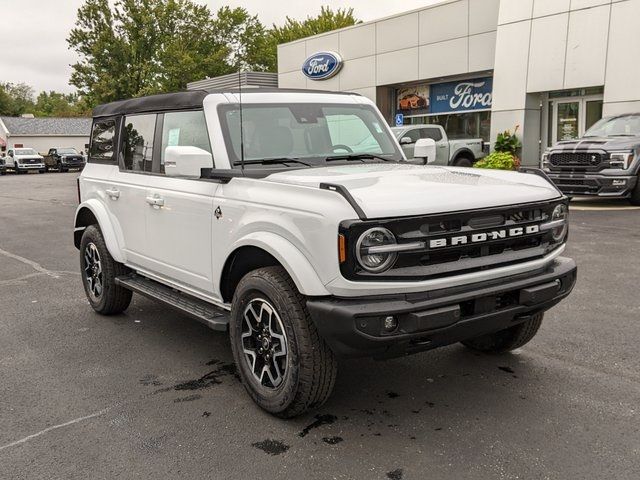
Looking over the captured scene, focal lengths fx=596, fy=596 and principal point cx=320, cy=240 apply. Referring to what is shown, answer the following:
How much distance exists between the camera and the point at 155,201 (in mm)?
4551

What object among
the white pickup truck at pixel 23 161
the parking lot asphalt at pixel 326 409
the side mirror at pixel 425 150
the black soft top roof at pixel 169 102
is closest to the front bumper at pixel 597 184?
the parking lot asphalt at pixel 326 409

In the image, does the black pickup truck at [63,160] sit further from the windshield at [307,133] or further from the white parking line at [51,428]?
the white parking line at [51,428]

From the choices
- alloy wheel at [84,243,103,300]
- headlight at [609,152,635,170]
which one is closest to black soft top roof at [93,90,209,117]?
alloy wheel at [84,243,103,300]

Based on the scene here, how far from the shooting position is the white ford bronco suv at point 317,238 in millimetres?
3008

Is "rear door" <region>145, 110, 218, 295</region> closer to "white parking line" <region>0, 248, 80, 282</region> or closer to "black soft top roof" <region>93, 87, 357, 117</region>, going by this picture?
"black soft top roof" <region>93, 87, 357, 117</region>

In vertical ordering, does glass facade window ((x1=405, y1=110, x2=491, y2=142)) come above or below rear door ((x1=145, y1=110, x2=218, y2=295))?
above

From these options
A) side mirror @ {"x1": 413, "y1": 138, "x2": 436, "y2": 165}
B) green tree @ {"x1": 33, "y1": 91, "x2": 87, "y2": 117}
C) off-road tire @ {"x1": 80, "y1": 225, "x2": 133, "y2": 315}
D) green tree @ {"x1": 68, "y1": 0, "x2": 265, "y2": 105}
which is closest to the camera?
side mirror @ {"x1": 413, "y1": 138, "x2": 436, "y2": 165}

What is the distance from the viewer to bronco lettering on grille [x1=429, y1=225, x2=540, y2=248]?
122 inches

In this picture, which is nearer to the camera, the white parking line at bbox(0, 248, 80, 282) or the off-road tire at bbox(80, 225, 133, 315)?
the off-road tire at bbox(80, 225, 133, 315)

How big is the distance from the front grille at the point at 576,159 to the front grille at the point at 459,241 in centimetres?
969

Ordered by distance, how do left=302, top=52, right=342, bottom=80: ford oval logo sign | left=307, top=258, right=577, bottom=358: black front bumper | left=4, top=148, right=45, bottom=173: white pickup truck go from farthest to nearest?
left=4, top=148, right=45, bottom=173: white pickup truck < left=302, top=52, right=342, bottom=80: ford oval logo sign < left=307, top=258, right=577, bottom=358: black front bumper

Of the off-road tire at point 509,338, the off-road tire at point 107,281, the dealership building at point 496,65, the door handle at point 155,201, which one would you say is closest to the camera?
→ the off-road tire at point 509,338

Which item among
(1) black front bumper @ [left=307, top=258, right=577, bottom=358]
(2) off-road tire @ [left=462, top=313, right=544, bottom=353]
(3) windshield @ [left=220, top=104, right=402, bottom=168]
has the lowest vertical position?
(2) off-road tire @ [left=462, top=313, right=544, bottom=353]

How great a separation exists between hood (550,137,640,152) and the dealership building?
14.8 ft
